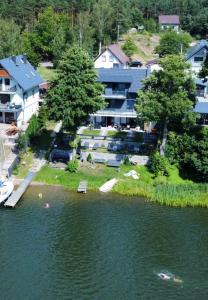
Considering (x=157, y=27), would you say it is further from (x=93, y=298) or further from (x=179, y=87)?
(x=93, y=298)

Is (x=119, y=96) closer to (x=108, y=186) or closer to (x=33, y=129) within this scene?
(x=33, y=129)

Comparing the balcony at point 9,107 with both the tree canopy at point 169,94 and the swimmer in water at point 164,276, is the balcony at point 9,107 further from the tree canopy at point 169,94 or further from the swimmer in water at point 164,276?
the swimmer in water at point 164,276

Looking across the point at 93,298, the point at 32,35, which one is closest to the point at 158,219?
the point at 93,298

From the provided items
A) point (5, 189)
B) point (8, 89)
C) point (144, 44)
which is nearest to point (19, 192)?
point (5, 189)

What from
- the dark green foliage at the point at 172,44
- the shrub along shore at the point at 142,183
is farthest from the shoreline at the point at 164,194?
the dark green foliage at the point at 172,44

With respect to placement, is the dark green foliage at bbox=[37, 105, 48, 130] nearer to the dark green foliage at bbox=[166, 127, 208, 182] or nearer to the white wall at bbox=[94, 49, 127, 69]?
the dark green foliage at bbox=[166, 127, 208, 182]
